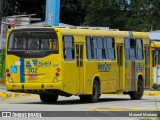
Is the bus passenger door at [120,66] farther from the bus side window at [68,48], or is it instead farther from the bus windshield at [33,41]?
the bus windshield at [33,41]

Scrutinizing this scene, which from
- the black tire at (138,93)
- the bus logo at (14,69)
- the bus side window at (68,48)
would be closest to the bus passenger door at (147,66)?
the black tire at (138,93)

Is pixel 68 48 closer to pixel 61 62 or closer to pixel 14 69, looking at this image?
pixel 61 62

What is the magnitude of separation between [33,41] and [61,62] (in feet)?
4.74

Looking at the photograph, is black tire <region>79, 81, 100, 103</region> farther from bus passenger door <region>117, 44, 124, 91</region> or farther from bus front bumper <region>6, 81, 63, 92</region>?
bus front bumper <region>6, 81, 63, 92</region>

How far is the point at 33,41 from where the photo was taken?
26875 mm

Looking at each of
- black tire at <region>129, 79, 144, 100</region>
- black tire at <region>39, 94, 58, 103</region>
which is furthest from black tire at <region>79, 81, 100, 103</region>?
black tire at <region>129, 79, 144, 100</region>

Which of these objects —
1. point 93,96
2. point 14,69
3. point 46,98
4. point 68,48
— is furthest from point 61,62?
point 46,98

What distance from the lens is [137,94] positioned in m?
31.7

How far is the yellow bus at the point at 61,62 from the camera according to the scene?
26344 mm

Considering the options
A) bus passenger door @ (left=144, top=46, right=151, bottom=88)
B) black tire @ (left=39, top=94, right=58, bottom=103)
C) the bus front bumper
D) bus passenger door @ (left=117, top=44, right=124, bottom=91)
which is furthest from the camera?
bus passenger door @ (left=144, top=46, right=151, bottom=88)

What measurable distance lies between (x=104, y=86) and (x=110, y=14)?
4981 cm

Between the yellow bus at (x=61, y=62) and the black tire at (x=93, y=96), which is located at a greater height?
the yellow bus at (x=61, y=62)

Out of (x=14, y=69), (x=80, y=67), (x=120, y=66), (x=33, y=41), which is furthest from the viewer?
(x=120, y=66)

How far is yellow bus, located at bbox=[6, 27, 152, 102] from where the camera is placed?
2634 cm
